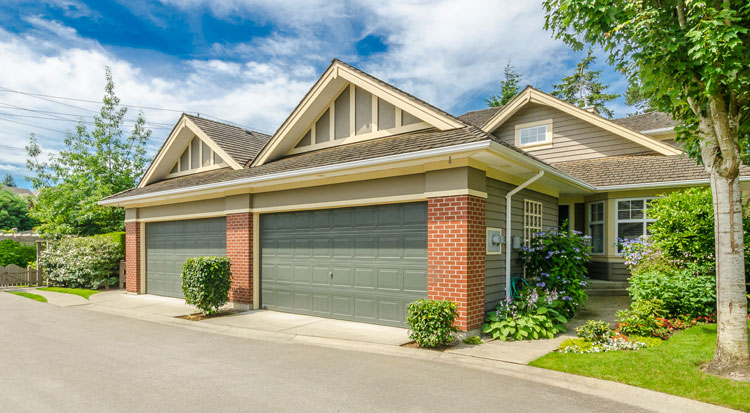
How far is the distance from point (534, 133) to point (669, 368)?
11.1 m

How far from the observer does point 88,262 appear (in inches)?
613

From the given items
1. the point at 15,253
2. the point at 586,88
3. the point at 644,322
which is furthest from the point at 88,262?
the point at 586,88

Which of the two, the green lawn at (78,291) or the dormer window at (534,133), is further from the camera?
the dormer window at (534,133)

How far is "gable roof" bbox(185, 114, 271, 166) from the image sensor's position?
12.8 m

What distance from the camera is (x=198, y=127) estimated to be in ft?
43.9

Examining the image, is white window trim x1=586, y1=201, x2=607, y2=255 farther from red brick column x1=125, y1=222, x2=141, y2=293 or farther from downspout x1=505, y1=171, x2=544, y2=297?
red brick column x1=125, y1=222, x2=141, y2=293

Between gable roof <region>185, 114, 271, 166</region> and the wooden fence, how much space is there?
1045 cm

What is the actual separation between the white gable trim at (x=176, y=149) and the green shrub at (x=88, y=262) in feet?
9.73

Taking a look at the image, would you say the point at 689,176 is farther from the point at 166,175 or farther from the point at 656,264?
the point at 166,175

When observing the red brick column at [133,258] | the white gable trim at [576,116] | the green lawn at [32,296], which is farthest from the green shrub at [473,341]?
the green lawn at [32,296]

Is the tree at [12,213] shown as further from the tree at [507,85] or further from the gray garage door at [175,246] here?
the tree at [507,85]

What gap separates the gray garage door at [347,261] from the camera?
8.02 metres

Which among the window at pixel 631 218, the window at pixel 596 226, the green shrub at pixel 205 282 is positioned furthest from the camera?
the window at pixel 596 226

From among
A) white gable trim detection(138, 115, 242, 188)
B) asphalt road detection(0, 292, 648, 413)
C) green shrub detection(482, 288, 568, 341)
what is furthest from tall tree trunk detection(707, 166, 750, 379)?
white gable trim detection(138, 115, 242, 188)
